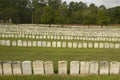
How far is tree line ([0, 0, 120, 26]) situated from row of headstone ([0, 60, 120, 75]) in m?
46.8

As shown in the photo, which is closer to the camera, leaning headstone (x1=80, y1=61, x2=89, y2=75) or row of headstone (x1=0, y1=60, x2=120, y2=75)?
row of headstone (x1=0, y1=60, x2=120, y2=75)

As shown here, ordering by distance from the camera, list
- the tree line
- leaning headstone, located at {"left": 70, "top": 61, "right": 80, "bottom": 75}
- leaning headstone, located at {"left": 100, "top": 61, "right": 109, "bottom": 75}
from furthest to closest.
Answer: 1. the tree line
2. leaning headstone, located at {"left": 100, "top": 61, "right": 109, "bottom": 75}
3. leaning headstone, located at {"left": 70, "top": 61, "right": 80, "bottom": 75}

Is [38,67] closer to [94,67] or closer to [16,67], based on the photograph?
[16,67]

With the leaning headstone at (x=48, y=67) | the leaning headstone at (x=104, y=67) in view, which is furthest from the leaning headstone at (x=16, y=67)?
the leaning headstone at (x=104, y=67)

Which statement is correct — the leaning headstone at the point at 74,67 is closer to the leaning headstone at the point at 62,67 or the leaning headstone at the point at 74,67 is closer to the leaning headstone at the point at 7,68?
the leaning headstone at the point at 62,67

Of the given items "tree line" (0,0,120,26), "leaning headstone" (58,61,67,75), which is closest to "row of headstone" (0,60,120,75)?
"leaning headstone" (58,61,67,75)

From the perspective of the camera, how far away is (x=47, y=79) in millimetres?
7965

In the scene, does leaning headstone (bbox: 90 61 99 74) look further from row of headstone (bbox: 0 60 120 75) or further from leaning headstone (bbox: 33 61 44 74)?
leaning headstone (bbox: 33 61 44 74)

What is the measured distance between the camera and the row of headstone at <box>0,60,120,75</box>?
851 cm

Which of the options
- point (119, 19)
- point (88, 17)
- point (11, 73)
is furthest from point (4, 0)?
point (11, 73)

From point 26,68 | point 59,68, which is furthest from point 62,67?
point 26,68

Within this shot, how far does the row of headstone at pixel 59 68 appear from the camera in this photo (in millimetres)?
8508

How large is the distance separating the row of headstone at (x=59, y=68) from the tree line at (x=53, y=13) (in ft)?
154

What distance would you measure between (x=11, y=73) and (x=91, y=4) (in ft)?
255
